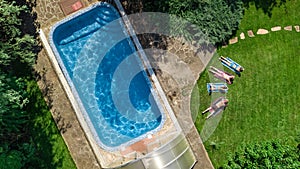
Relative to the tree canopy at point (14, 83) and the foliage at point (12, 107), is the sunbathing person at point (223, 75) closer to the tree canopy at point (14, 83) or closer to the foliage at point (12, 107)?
the tree canopy at point (14, 83)

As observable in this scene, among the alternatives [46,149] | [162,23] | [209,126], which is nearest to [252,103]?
[209,126]

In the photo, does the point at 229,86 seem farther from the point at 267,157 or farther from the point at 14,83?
the point at 14,83

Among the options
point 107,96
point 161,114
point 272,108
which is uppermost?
point 107,96

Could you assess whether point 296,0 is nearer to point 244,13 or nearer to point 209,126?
point 244,13

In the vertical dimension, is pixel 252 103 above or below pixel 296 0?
below

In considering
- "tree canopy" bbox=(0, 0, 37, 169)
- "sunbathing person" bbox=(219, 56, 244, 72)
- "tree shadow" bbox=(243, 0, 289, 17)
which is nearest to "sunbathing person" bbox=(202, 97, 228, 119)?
"sunbathing person" bbox=(219, 56, 244, 72)

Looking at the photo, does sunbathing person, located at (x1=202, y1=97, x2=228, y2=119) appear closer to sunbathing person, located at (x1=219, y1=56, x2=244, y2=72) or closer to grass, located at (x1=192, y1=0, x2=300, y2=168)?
grass, located at (x1=192, y1=0, x2=300, y2=168)

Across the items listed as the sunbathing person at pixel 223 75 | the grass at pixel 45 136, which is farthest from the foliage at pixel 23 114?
the sunbathing person at pixel 223 75
